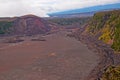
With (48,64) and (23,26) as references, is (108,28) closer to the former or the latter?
(48,64)

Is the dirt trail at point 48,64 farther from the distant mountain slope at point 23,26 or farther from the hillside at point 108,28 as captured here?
the distant mountain slope at point 23,26

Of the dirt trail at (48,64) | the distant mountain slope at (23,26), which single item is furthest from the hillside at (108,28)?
the distant mountain slope at (23,26)

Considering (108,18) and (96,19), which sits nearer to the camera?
(108,18)

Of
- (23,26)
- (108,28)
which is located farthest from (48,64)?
(23,26)

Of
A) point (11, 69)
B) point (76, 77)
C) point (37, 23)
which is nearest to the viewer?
point (76, 77)

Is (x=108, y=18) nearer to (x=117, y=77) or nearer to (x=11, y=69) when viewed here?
(x=11, y=69)

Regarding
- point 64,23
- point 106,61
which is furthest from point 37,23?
point 106,61
